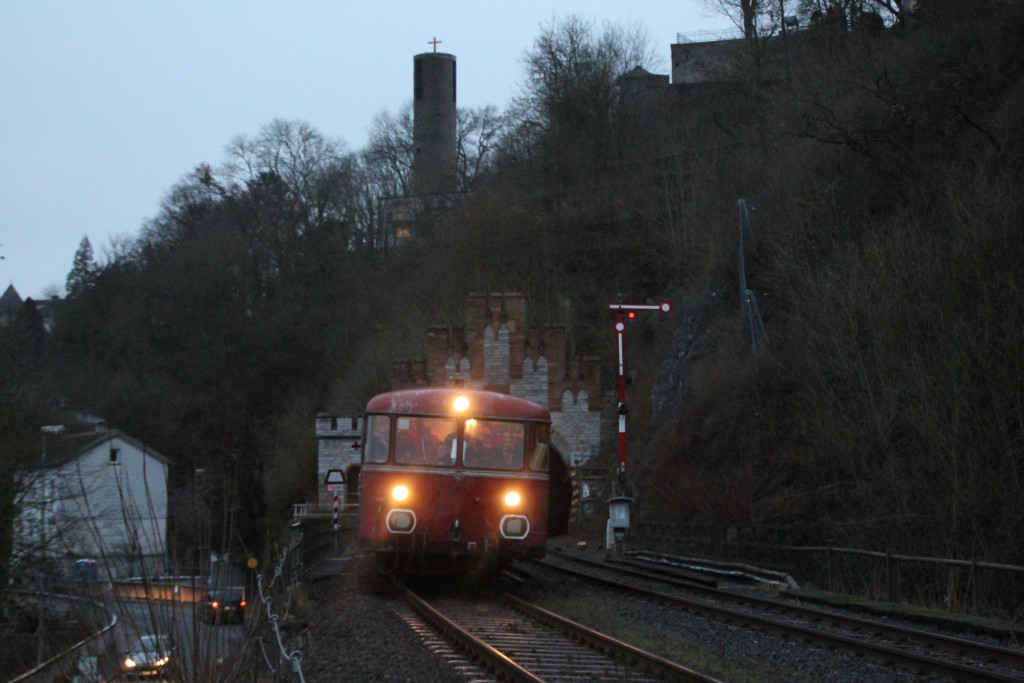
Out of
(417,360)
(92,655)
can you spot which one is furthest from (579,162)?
(92,655)

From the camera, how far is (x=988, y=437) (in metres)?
17.7

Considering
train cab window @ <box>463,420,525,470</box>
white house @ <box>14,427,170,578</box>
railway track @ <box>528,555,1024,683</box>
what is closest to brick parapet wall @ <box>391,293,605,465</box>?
white house @ <box>14,427,170,578</box>

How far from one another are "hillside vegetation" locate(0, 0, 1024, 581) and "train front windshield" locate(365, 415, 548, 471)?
3993mm

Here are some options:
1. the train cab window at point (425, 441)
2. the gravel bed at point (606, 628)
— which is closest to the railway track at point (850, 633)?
the gravel bed at point (606, 628)

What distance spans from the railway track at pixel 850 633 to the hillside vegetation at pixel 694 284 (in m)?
3.91

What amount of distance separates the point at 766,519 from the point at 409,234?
150 ft

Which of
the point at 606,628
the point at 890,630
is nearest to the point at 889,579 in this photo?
→ the point at 890,630

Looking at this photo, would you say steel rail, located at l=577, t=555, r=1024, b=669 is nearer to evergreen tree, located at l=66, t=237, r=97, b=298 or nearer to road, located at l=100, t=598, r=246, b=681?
road, located at l=100, t=598, r=246, b=681

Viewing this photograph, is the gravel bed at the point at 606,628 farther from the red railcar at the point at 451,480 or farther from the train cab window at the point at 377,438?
the train cab window at the point at 377,438

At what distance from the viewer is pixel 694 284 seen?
39406 millimetres

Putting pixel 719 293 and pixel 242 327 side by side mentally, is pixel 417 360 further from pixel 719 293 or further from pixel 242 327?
pixel 242 327

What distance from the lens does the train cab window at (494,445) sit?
53.2ft

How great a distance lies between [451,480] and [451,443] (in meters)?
0.56

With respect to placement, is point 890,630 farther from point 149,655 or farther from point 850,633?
point 149,655
